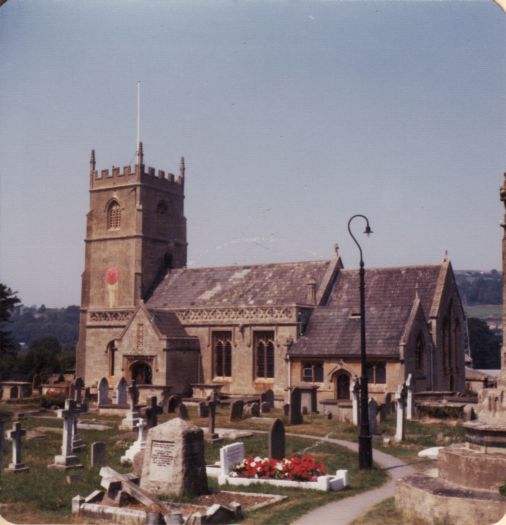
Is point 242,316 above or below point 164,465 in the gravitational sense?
above

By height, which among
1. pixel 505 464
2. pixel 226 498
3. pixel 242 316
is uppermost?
pixel 242 316

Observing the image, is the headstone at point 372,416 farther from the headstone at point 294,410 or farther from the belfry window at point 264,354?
the belfry window at point 264,354

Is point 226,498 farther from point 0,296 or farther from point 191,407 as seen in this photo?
point 0,296

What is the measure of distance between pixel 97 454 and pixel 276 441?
5.13 m

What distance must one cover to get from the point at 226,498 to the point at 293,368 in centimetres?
2263

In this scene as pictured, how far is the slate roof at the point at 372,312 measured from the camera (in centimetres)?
3569

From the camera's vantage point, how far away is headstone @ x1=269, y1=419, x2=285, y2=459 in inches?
750

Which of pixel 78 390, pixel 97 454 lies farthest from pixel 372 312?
pixel 97 454

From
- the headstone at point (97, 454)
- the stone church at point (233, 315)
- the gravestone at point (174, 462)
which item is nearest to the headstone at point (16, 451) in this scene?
the headstone at point (97, 454)

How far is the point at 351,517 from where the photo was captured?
43.3ft

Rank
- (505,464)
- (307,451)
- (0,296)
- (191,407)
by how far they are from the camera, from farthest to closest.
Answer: (0,296) → (191,407) → (307,451) → (505,464)

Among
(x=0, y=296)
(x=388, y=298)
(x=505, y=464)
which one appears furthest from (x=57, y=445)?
(x=0, y=296)

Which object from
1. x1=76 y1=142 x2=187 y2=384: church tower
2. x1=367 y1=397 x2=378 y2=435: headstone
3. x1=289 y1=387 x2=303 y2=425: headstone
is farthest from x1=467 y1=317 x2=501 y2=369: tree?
x1=367 y1=397 x2=378 y2=435: headstone

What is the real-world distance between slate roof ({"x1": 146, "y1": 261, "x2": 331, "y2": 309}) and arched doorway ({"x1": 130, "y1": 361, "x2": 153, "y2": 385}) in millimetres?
4774
